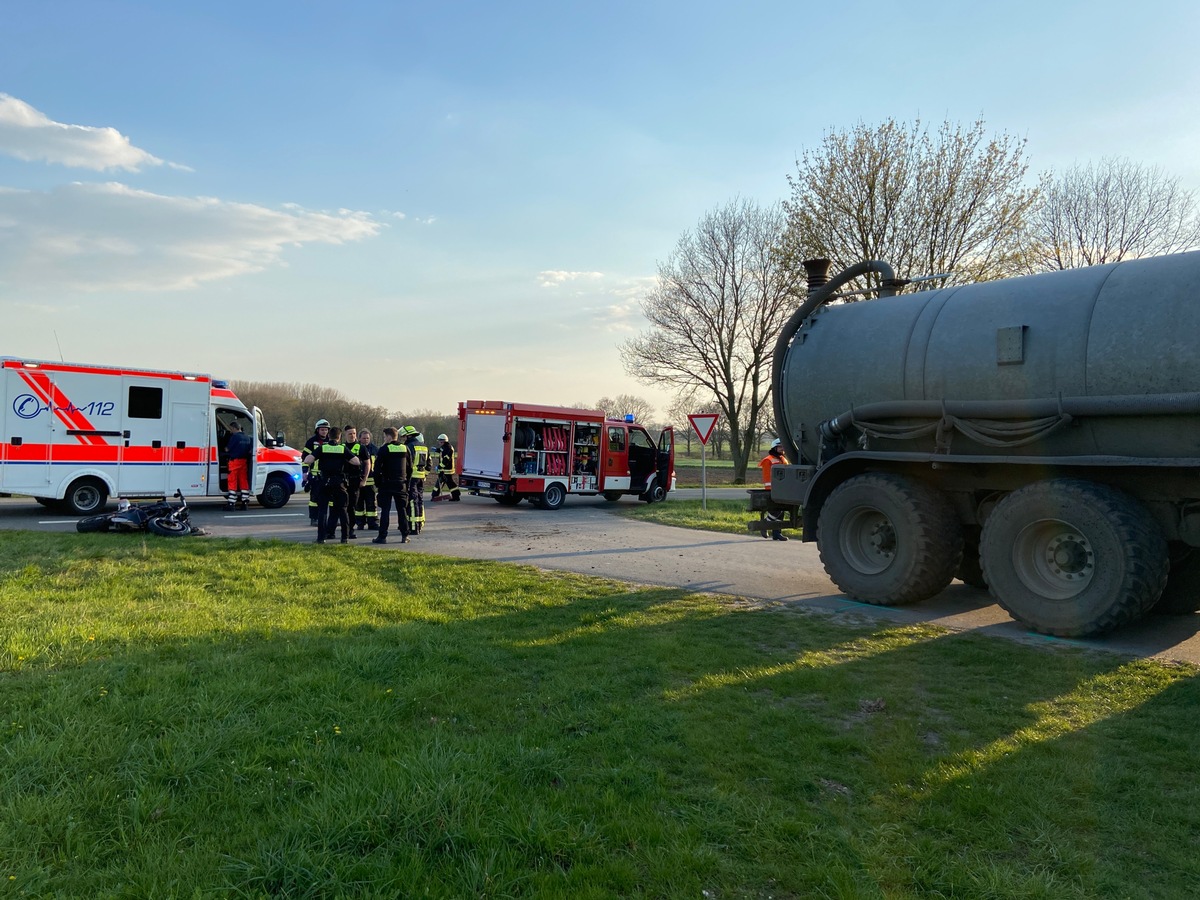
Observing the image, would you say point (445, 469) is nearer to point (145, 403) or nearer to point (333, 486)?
point (145, 403)

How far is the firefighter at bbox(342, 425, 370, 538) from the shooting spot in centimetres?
1251

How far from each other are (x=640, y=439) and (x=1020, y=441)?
52.6ft

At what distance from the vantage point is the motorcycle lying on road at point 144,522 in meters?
12.0

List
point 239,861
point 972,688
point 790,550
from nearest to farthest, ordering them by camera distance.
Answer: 1. point 239,861
2. point 972,688
3. point 790,550

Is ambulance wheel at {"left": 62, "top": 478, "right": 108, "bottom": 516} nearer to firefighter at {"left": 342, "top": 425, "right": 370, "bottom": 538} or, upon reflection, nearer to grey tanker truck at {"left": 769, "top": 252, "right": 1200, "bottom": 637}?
firefighter at {"left": 342, "top": 425, "right": 370, "bottom": 538}

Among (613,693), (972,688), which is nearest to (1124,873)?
(972,688)

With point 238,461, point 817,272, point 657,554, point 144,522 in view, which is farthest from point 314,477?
point 817,272

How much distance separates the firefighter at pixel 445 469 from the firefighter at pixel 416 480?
5308 mm

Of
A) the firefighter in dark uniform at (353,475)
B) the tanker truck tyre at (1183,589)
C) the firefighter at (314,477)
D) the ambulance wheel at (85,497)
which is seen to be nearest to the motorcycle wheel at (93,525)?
the firefighter at (314,477)

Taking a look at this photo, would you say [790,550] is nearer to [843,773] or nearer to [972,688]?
[972,688]

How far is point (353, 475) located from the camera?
506 inches

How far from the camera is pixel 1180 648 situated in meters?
6.53

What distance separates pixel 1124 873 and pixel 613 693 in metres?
2.67

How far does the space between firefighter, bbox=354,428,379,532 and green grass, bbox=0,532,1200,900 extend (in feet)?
21.6
